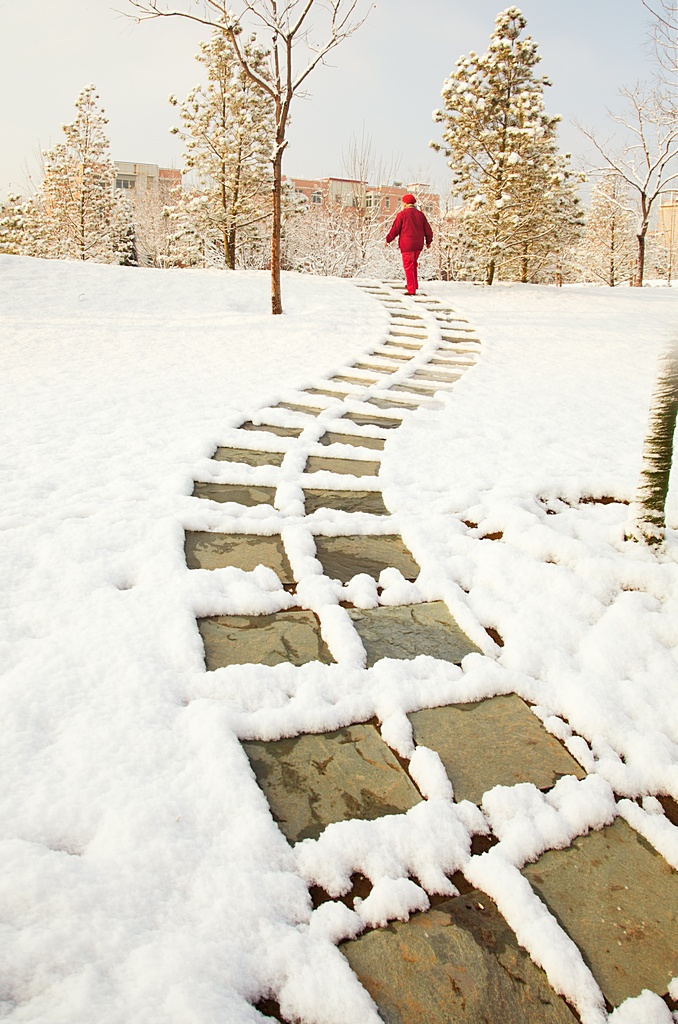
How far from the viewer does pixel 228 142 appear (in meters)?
14.7

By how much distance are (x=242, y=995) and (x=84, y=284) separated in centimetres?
835

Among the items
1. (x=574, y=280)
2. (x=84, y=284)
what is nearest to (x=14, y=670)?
(x=84, y=284)

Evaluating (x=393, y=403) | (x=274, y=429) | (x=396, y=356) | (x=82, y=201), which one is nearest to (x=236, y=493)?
(x=274, y=429)

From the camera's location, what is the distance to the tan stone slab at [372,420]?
12.7 feet

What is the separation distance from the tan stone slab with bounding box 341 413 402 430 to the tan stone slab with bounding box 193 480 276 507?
1224 millimetres

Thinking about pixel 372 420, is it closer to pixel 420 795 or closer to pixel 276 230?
pixel 420 795

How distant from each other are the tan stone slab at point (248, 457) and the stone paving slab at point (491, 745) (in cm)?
186

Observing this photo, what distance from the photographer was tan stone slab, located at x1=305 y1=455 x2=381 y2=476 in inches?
123

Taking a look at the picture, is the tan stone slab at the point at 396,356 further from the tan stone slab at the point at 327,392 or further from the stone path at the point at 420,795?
the stone path at the point at 420,795

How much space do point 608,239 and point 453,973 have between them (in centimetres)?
2873

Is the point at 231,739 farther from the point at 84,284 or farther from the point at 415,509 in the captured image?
the point at 84,284

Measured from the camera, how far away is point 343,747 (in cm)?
144

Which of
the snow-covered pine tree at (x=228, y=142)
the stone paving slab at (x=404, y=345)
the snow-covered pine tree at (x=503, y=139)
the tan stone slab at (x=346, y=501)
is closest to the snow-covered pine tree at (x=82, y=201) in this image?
the snow-covered pine tree at (x=228, y=142)

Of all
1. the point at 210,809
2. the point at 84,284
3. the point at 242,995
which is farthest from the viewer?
the point at 84,284
